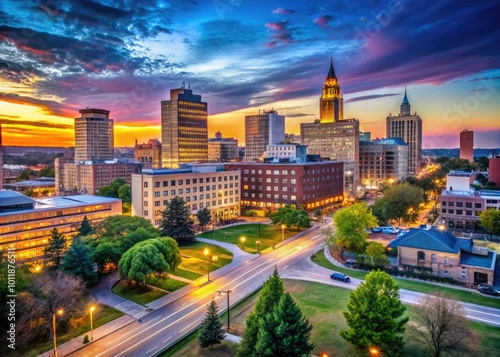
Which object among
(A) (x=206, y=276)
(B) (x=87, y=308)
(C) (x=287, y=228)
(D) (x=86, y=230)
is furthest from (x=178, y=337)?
(C) (x=287, y=228)

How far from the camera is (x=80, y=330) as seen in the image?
34656mm

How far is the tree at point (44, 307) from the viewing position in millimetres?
31438

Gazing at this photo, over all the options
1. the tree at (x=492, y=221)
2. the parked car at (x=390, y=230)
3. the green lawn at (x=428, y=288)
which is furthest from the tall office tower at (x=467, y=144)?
the green lawn at (x=428, y=288)

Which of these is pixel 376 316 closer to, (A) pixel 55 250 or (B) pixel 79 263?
(B) pixel 79 263

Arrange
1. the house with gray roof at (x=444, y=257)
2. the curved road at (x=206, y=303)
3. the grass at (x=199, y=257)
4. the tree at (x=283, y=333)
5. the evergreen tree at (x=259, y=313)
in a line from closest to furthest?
→ the tree at (x=283, y=333) → the evergreen tree at (x=259, y=313) → the curved road at (x=206, y=303) → the house with gray roof at (x=444, y=257) → the grass at (x=199, y=257)

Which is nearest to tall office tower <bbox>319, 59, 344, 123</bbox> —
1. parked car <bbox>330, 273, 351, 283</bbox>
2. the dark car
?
parked car <bbox>330, 273, 351, 283</bbox>

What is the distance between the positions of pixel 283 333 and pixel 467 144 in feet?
693

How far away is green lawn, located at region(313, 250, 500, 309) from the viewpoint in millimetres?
40100

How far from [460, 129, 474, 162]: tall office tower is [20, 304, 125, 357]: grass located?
207711 mm

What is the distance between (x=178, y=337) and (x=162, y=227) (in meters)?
38.8

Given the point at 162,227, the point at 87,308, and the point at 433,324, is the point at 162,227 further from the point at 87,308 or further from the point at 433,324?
the point at 433,324

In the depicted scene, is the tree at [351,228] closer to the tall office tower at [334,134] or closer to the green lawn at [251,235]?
the green lawn at [251,235]

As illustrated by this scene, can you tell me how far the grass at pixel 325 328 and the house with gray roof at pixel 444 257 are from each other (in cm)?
1454

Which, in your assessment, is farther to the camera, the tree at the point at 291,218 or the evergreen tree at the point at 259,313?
the tree at the point at 291,218
